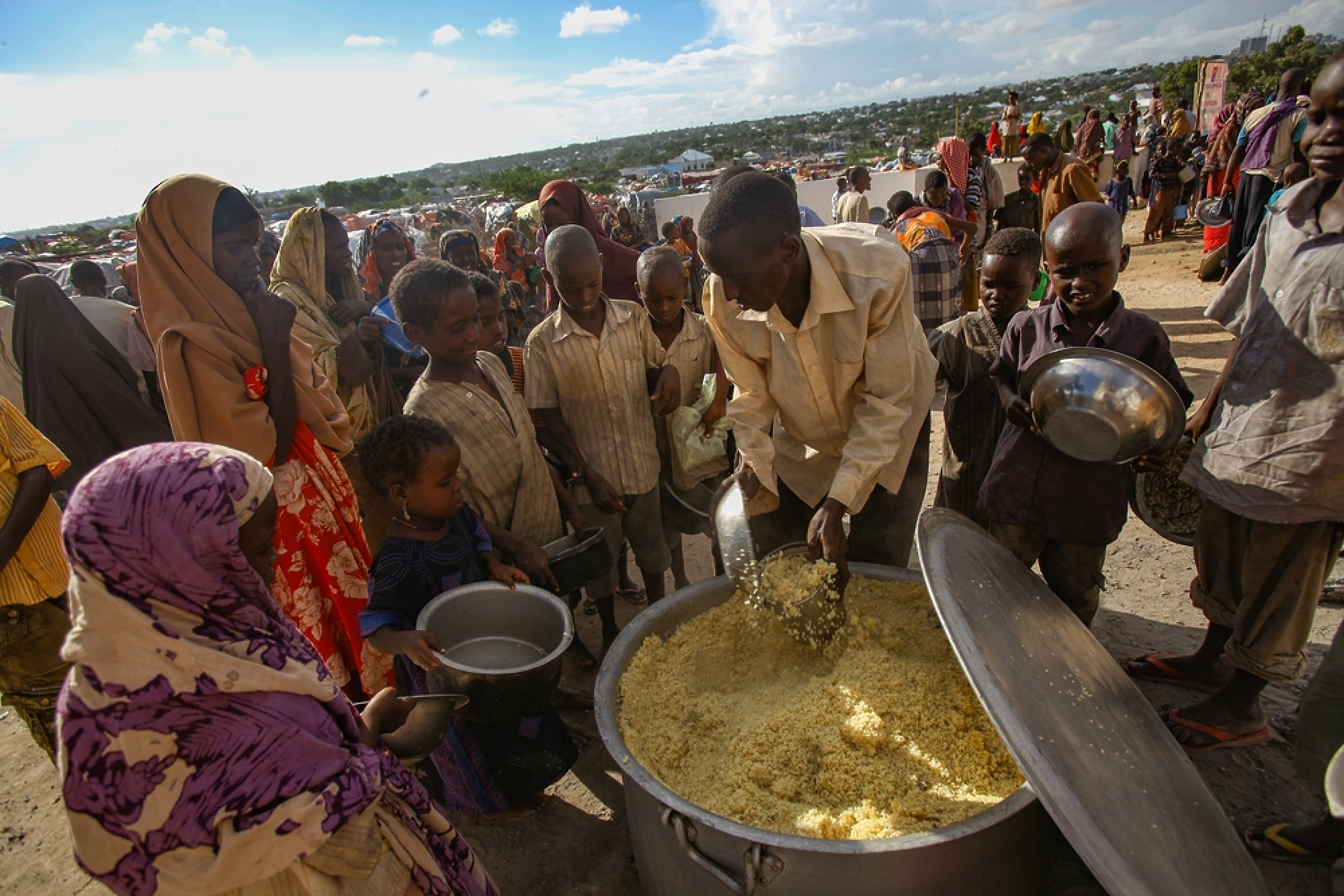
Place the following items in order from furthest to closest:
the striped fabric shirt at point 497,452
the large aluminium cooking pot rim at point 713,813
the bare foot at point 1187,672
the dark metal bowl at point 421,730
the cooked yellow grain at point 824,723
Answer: the bare foot at point 1187,672, the striped fabric shirt at point 497,452, the cooked yellow grain at point 824,723, the dark metal bowl at point 421,730, the large aluminium cooking pot rim at point 713,813

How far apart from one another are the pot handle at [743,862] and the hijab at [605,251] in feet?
11.0

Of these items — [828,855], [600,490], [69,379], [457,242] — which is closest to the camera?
[828,855]

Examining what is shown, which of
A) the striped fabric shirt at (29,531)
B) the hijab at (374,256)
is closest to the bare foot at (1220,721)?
the striped fabric shirt at (29,531)

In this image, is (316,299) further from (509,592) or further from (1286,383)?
(1286,383)

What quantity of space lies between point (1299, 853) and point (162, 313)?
12.3 feet

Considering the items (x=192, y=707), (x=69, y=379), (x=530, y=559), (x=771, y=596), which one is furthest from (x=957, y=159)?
(x=192, y=707)

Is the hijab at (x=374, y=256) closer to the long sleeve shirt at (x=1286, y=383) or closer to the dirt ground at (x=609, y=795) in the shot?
the dirt ground at (x=609, y=795)

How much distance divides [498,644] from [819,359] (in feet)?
A: 4.54

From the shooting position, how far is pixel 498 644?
2.24m

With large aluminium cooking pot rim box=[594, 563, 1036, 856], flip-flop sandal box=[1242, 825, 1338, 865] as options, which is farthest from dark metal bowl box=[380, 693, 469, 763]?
flip-flop sandal box=[1242, 825, 1338, 865]

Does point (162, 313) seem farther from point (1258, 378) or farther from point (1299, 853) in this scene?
point (1299, 853)

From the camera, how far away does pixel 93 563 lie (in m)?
0.99

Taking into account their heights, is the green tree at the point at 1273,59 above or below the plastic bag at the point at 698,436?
above

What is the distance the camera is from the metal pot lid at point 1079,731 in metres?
1.29
